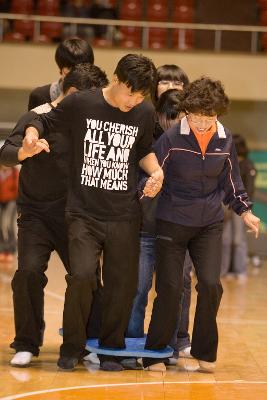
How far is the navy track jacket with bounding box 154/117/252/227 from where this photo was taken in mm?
5688

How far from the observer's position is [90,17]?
15875 mm

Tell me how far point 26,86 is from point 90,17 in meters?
1.80

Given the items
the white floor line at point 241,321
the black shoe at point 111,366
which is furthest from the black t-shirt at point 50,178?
the white floor line at point 241,321

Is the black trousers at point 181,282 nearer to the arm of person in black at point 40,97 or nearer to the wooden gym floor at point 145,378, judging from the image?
the wooden gym floor at point 145,378

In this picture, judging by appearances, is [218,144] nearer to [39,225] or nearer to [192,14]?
[39,225]

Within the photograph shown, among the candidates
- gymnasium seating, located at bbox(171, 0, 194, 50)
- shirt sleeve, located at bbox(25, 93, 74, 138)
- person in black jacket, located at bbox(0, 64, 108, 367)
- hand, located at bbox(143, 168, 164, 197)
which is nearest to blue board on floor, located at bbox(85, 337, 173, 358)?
person in black jacket, located at bbox(0, 64, 108, 367)

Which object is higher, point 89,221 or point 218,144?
point 218,144

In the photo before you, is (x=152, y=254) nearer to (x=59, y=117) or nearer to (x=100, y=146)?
(x=100, y=146)

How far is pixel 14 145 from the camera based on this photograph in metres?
5.64

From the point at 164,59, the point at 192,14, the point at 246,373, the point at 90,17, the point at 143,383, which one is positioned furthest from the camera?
the point at 192,14

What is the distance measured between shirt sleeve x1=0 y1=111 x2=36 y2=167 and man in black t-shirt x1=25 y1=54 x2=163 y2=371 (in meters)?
0.20

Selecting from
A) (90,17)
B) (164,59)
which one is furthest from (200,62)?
(90,17)

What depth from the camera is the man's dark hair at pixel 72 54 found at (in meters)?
6.14

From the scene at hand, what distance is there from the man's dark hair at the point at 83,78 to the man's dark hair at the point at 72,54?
0.21m
